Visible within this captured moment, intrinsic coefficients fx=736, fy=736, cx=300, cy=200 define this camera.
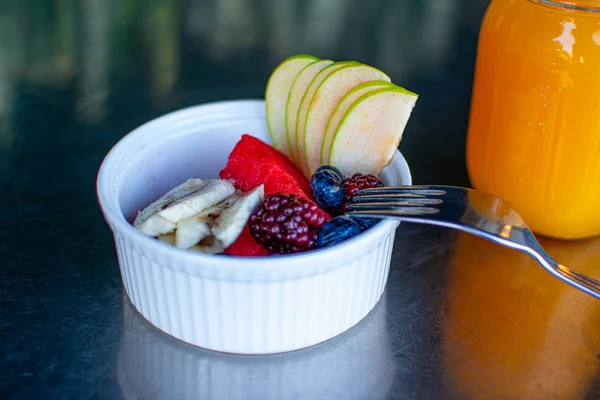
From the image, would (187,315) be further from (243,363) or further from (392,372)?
(392,372)

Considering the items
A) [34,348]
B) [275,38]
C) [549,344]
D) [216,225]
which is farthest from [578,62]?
[275,38]

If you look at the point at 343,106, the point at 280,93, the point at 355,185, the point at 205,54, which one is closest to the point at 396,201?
the point at 355,185

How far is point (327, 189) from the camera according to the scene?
0.86 meters

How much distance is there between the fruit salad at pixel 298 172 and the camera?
79 centimetres

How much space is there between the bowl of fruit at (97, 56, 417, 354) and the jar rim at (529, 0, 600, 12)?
20cm

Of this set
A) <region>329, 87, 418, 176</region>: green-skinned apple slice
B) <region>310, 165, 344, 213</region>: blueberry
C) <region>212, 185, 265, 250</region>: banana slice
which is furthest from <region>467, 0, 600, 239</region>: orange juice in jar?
<region>212, 185, 265, 250</region>: banana slice

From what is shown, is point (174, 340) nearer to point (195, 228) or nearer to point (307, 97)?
point (195, 228)

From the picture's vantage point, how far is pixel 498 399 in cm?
79

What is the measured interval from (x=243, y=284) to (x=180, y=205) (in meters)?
0.12

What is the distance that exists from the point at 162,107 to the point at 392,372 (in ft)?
2.47

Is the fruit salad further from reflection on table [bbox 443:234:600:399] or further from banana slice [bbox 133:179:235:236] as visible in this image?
reflection on table [bbox 443:234:600:399]

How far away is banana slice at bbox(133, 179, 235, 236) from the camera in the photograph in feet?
2.64

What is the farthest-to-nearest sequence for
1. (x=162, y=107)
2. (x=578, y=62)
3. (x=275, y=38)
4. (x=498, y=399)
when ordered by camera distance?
(x=275, y=38) → (x=162, y=107) → (x=578, y=62) → (x=498, y=399)

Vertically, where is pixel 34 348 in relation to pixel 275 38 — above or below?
below
